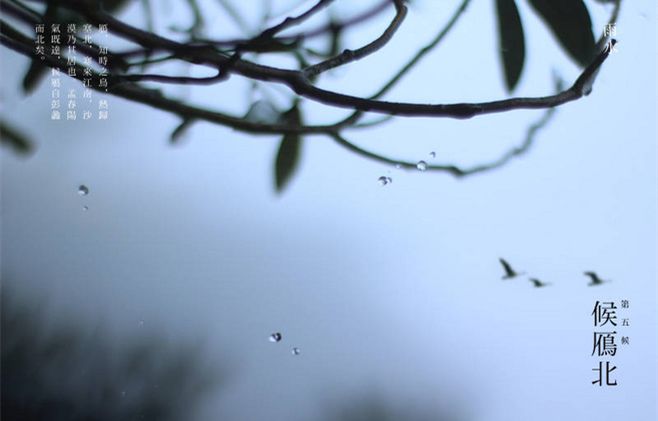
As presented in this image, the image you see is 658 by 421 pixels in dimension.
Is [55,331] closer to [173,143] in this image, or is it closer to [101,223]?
[101,223]

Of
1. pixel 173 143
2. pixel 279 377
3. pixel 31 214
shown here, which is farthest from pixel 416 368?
pixel 31 214

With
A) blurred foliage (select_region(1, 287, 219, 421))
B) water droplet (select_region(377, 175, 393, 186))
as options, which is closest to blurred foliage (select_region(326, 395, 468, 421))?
blurred foliage (select_region(1, 287, 219, 421))

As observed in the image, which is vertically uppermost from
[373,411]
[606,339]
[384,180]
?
[384,180]

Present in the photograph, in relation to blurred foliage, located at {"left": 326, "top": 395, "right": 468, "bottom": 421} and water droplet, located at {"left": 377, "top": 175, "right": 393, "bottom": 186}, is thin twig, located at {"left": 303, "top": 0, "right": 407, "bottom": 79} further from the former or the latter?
blurred foliage, located at {"left": 326, "top": 395, "right": 468, "bottom": 421}

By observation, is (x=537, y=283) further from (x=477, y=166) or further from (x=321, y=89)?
(x=321, y=89)

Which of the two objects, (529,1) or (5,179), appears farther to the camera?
(5,179)

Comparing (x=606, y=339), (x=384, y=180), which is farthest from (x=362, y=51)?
(x=606, y=339)
